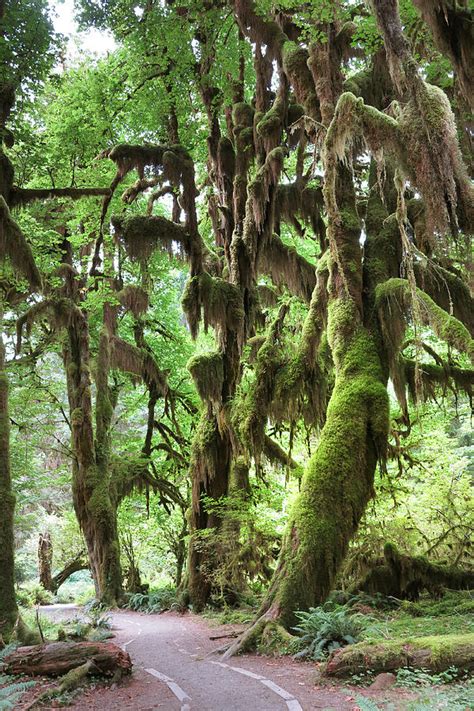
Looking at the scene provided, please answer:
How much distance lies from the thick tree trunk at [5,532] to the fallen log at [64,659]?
1640 millimetres

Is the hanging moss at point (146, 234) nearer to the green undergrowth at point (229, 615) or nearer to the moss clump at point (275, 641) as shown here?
the green undergrowth at point (229, 615)

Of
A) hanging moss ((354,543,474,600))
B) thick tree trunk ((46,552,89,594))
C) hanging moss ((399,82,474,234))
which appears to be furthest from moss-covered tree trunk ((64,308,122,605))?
thick tree trunk ((46,552,89,594))

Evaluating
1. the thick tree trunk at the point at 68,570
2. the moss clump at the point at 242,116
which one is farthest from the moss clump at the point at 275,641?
the thick tree trunk at the point at 68,570

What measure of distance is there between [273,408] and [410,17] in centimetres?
797

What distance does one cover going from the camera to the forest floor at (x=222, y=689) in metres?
5.65

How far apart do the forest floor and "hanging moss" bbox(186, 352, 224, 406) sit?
5849 millimetres

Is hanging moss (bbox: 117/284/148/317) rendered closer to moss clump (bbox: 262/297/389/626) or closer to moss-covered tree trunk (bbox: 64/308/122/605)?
moss-covered tree trunk (bbox: 64/308/122/605)

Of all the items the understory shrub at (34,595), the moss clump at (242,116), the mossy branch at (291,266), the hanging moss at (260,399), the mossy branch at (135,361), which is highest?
the moss clump at (242,116)

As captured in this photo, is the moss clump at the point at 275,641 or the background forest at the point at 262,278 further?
the background forest at the point at 262,278

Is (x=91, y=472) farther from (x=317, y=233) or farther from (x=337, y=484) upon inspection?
(x=337, y=484)

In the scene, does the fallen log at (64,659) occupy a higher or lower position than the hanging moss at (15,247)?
lower

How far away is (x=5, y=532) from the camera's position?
9883mm

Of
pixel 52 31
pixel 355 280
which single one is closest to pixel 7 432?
pixel 355 280

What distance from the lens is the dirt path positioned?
5.87 m
